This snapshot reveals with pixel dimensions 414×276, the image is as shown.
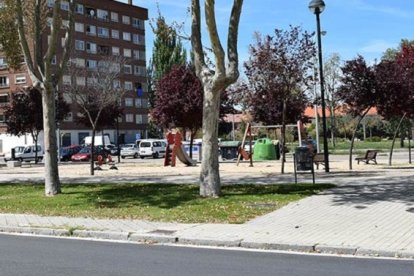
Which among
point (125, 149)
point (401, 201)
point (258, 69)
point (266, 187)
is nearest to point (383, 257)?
point (401, 201)

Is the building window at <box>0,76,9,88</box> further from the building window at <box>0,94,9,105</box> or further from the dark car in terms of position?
the dark car

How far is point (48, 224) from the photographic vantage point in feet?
38.9

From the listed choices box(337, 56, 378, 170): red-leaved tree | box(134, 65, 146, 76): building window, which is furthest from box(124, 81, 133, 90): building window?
box(337, 56, 378, 170): red-leaved tree

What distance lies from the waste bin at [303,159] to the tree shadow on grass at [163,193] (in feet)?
2.48

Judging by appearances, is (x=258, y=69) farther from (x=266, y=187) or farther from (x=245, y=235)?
(x=245, y=235)

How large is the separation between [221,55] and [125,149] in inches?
1782

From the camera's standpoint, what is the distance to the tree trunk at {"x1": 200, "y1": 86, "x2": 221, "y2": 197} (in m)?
14.4

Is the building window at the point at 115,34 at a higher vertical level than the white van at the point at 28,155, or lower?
higher

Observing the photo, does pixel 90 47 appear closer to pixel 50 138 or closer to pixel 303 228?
pixel 50 138

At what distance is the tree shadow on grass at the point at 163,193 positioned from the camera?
1412 centimetres

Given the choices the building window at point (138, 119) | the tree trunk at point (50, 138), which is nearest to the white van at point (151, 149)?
the tree trunk at point (50, 138)

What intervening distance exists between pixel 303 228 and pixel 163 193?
6176mm

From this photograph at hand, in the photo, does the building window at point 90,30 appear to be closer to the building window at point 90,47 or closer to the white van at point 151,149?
the building window at point 90,47

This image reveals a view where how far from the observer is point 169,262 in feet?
26.7
